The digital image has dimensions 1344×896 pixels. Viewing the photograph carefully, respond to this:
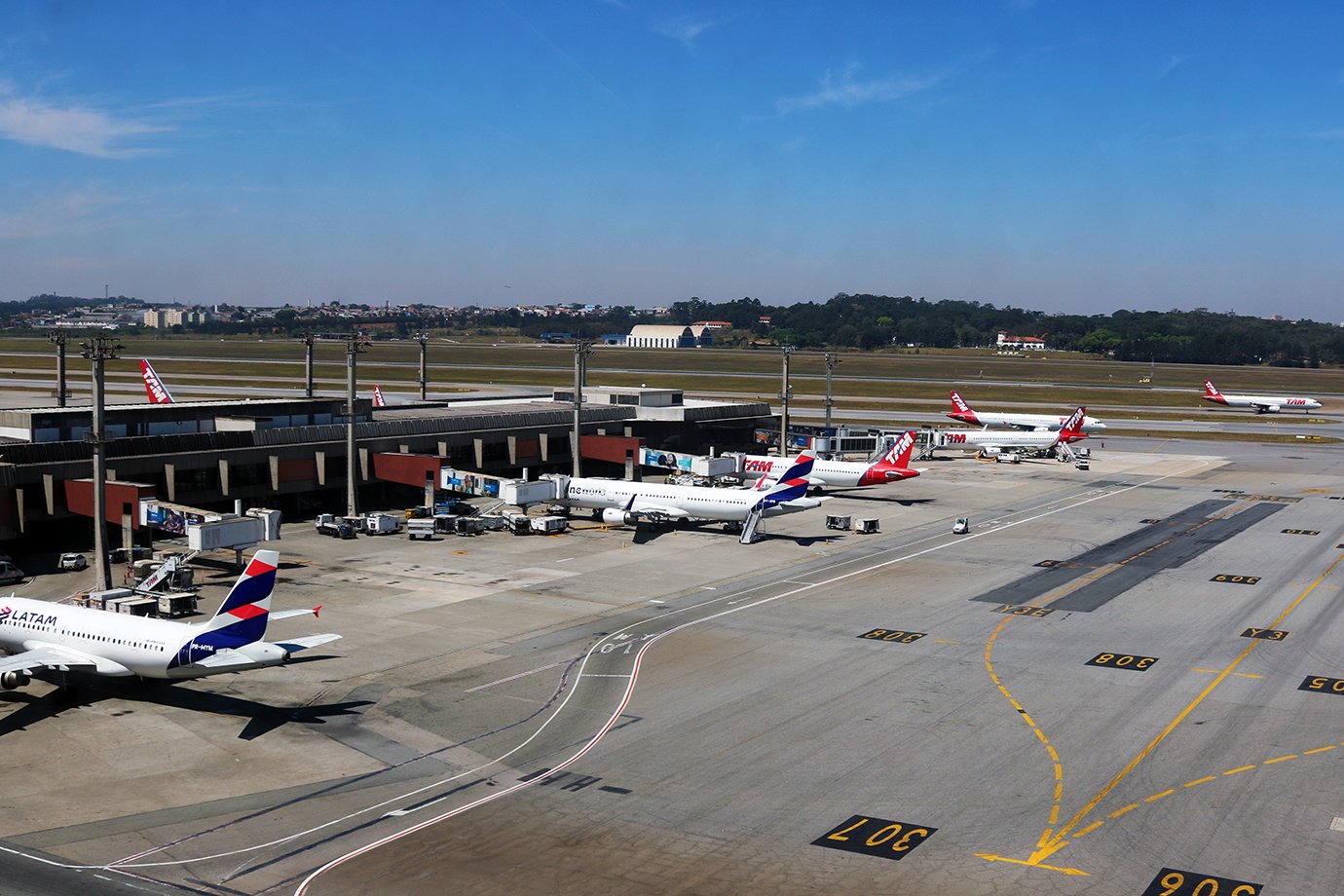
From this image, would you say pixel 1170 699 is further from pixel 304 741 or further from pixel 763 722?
pixel 304 741

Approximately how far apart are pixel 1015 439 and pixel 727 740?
399 feet

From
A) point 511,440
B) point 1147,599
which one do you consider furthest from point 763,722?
point 511,440

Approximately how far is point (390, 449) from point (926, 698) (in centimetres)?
6538

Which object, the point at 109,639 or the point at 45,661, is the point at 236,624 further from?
the point at 45,661

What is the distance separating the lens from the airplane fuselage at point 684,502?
295 feet

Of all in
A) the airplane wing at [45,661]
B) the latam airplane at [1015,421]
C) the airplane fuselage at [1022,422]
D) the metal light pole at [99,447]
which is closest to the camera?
the airplane wing at [45,661]

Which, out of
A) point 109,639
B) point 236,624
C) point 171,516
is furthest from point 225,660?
point 171,516

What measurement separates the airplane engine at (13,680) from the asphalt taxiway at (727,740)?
1295 mm

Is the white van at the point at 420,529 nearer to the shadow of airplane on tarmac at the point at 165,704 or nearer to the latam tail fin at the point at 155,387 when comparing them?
the shadow of airplane on tarmac at the point at 165,704

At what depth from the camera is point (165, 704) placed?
46500mm

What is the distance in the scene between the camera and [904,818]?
35812mm

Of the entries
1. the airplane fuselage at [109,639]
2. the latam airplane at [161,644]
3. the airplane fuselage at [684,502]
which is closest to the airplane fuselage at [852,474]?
the airplane fuselage at [684,502]

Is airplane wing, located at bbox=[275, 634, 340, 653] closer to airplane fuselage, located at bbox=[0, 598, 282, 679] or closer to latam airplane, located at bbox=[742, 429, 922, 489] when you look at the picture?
airplane fuselage, located at bbox=[0, 598, 282, 679]

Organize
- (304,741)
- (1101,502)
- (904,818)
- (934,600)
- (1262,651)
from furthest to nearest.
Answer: (1101,502) → (934,600) → (1262,651) → (304,741) → (904,818)
